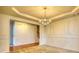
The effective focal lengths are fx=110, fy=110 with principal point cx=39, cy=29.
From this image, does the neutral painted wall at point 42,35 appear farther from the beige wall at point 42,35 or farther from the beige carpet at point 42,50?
the beige carpet at point 42,50

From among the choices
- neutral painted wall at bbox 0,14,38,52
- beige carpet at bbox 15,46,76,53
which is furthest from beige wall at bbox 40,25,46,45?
neutral painted wall at bbox 0,14,38,52

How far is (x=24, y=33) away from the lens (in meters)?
1.94

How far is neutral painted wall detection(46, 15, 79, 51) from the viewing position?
1.82m

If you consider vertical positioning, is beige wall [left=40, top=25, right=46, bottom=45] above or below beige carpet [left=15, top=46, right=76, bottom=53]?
above

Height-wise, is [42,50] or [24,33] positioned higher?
[24,33]

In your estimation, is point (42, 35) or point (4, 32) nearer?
point (4, 32)

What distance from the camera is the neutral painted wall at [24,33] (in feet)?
6.16

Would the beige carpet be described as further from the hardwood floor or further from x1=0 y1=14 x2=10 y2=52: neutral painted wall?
x1=0 y1=14 x2=10 y2=52: neutral painted wall

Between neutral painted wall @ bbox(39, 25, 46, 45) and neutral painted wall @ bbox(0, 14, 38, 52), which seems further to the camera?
neutral painted wall @ bbox(39, 25, 46, 45)

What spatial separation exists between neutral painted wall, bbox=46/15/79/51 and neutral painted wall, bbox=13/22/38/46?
0.89ft

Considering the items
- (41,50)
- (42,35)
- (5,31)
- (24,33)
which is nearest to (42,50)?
(41,50)

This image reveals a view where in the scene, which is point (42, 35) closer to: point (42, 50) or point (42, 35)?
point (42, 35)

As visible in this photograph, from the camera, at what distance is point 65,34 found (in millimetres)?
1857

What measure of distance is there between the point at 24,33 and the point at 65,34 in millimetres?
707
